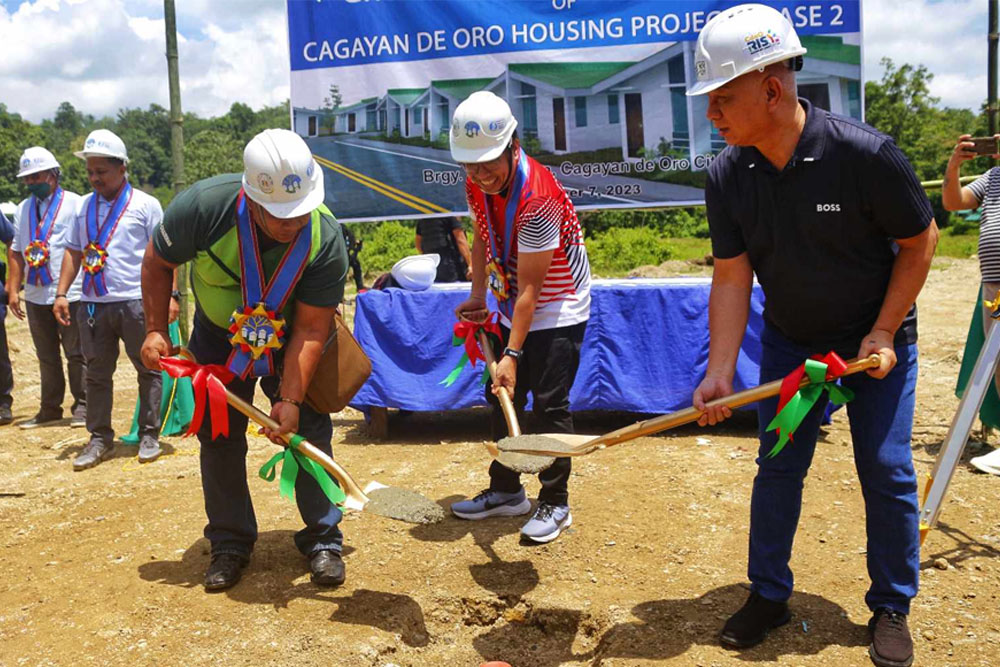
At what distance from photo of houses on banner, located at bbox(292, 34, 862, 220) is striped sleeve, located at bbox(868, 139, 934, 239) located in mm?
3569

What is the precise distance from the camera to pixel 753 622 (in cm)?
286

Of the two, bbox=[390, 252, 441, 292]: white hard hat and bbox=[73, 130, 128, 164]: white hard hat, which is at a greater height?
bbox=[73, 130, 128, 164]: white hard hat

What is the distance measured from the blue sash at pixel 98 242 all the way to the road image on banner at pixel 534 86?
149 cm

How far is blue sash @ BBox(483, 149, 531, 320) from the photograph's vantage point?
347 cm

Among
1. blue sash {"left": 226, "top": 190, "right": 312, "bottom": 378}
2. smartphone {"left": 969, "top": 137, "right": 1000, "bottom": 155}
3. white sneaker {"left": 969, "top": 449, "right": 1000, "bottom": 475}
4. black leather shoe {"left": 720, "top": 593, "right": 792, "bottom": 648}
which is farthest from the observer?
white sneaker {"left": 969, "top": 449, "right": 1000, "bottom": 475}

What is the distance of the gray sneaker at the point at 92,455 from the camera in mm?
5316

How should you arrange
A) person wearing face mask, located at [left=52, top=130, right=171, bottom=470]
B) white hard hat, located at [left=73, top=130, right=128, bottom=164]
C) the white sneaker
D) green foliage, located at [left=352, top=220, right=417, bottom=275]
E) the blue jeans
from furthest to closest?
green foliage, located at [left=352, top=220, right=417, bottom=275] < person wearing face mask, located at [left=52, top=130, right=171, bottom=470] < white hard hat, located at [left=73, top=130, right=128, bottom=164] < the white sneaker < the blue jeans

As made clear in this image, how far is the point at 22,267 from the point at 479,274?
14.5ft

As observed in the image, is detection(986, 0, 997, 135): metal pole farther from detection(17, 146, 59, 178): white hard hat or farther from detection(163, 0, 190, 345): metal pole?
detection(17, 146, 59, 178): white hard hat

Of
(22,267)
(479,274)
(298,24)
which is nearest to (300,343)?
(479,274)

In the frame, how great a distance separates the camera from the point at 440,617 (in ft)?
11.0

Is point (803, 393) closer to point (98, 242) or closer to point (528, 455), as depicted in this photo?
point (528, 455)

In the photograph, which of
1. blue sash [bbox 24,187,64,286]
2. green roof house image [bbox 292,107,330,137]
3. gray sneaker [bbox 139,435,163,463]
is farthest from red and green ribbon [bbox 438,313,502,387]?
blue sash [bbox 24,187,64,286]

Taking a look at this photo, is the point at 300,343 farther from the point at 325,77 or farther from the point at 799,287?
the point at 325,77
